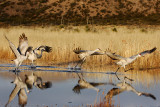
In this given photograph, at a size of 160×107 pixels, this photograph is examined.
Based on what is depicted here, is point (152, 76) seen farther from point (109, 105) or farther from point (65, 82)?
point (109, 105)

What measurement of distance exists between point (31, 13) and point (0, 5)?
6678 millimetres

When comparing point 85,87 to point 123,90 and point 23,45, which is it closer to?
point 123,90

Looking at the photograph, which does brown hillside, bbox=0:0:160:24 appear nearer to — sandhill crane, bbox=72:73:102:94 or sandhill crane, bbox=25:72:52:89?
sandhill crane, bbox=25:72:52:89

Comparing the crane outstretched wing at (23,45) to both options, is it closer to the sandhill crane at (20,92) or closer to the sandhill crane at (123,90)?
the sandhill crane at (20,92)

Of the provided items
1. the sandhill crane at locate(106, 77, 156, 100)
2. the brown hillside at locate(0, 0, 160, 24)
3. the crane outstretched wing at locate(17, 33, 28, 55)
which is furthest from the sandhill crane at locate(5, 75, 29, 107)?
the brown hillside at locate(0, 0, 160, 24)

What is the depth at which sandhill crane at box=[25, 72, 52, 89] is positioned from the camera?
1018 centimetres

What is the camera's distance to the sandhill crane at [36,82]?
10.2 metres

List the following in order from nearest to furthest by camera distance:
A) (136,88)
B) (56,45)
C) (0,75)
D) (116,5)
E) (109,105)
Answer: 1. (109,105)
2. (136,88)
3. (0,75)
4. (56,45)
5. (116,5)

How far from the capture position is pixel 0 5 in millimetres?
67250

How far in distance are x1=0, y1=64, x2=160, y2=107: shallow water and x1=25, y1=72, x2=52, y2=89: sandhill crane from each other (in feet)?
0.47

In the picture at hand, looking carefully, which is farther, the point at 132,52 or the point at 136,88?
the point at 132,52

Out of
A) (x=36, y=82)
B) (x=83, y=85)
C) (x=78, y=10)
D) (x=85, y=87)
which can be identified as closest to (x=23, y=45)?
(x=36, y=82)

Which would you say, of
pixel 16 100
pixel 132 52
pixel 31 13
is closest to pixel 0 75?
pixel 16 100

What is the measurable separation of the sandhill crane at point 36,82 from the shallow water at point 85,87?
14 centimetres
